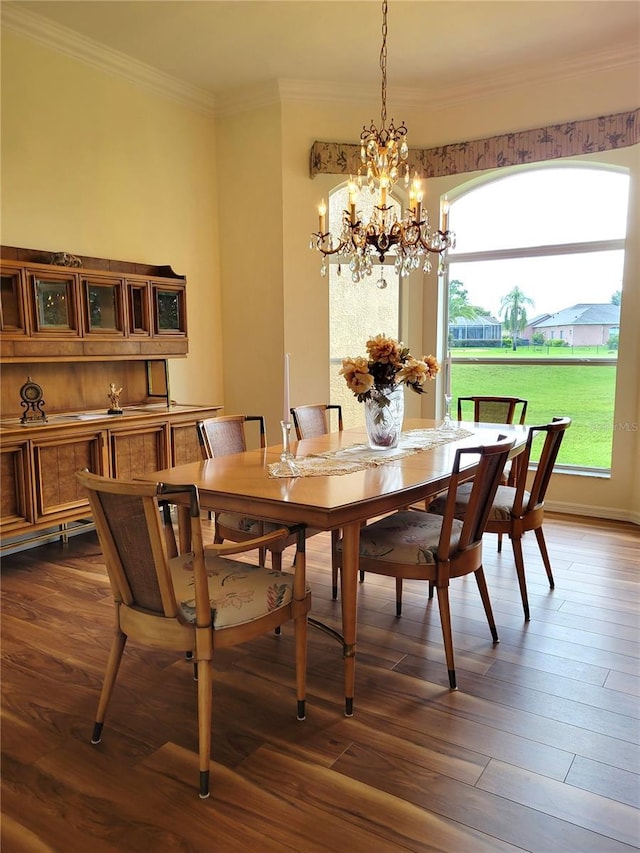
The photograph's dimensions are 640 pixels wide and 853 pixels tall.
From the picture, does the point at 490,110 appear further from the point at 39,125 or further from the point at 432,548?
the point at 432,548

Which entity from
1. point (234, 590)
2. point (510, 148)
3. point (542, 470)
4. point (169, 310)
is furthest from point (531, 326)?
point (234, 590)

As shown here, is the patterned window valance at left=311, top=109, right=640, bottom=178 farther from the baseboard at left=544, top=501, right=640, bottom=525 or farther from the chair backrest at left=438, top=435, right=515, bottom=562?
the chair backrest at left=438, top=435, right=515, bottom=562

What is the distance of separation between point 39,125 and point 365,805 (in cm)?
411

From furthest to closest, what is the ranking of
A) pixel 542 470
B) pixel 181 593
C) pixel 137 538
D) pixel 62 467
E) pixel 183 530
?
pixel 62 467 → pixel 542 470 → pixel 183 530 → pixel 181 593 → pixel 137 538

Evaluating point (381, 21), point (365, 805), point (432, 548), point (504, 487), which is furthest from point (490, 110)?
point (365, 805)

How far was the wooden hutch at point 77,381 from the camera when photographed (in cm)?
346

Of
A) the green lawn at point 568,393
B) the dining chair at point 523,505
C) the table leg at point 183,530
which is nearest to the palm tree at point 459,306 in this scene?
the green lawn at point 568,393

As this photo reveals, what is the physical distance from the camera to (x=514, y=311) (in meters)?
5.05

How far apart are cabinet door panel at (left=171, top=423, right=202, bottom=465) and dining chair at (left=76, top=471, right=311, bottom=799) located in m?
2.22

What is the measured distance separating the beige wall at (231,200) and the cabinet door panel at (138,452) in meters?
0.83

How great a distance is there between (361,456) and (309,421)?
92 centimetres

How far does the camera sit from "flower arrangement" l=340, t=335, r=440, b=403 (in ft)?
9.36

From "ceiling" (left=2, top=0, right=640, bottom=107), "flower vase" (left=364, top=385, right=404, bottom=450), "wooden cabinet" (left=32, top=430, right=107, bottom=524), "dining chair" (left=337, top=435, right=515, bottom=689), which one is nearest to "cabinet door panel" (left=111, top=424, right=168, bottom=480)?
"wooden cabinet" (left=32, top=430, right=107, bottom=524)

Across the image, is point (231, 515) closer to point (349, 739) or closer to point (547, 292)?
point (349, 739)
